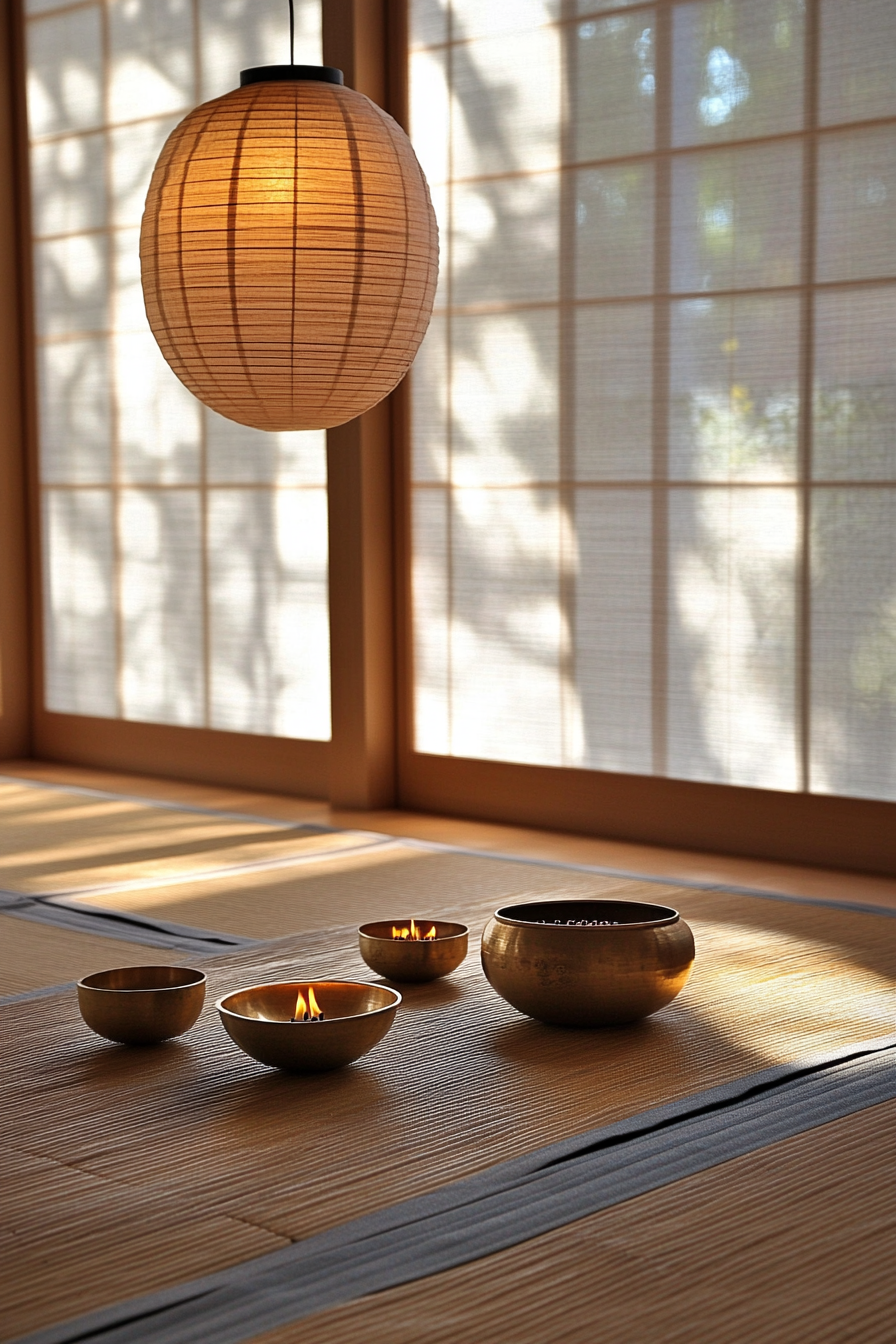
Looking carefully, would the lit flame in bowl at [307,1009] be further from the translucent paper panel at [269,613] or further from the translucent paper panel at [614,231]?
the translucent paper panel at [269,613]

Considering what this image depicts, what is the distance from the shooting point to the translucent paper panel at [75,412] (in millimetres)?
5594

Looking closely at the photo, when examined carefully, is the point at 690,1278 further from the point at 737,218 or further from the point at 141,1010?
the point at 737,218

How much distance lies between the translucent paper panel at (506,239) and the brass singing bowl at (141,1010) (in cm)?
246

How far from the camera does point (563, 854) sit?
405cm

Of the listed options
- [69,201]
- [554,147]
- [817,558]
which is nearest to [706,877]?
[817,558]

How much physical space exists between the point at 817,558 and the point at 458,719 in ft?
3.90

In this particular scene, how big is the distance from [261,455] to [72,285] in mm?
1126

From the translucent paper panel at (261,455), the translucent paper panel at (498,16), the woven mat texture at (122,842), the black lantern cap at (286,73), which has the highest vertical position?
the translucent paper panel at (498,16)

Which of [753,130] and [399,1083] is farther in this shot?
[753,130]

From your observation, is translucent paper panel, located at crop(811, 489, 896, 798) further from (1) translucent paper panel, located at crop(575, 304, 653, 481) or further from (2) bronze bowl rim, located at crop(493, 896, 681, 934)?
(2) bronze bowl rim, located at crop(493, 896, 681, 934)

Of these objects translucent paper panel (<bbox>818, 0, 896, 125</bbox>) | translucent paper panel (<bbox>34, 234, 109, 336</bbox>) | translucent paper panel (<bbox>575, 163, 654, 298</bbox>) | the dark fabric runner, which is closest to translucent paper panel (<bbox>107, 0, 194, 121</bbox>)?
translucent paper panel (<bbox>34, 234, 109, 336</bbox>)

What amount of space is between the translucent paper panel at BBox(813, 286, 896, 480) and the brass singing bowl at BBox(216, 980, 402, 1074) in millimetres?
1958

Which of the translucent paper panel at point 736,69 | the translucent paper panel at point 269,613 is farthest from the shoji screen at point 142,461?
the translucent paper panel at point 736,69

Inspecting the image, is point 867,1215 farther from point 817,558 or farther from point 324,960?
point 817,558
